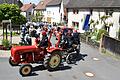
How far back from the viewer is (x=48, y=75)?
16.1 metres

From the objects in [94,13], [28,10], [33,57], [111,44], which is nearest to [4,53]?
[33,57]

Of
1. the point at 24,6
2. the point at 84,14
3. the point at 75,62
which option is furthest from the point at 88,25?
the point at 24,6

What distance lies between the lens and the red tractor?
51.8ft

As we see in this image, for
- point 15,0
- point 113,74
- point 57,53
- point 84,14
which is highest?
point 15,0

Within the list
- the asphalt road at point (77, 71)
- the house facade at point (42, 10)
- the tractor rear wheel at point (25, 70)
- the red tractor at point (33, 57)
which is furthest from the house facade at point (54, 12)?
the tractor rear wheel at point (25, 70)

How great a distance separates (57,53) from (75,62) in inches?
114

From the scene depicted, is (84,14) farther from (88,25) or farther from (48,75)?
(48,75)

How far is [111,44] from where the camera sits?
74.7 feet

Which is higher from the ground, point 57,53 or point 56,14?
point 56,14

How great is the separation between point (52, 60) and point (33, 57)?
46.7 inches

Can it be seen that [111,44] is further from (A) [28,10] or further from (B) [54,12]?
(A) [28,10]

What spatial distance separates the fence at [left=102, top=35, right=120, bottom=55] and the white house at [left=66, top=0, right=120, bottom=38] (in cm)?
778

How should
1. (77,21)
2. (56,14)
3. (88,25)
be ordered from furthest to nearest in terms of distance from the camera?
(56,14), (77,21), (88,25)

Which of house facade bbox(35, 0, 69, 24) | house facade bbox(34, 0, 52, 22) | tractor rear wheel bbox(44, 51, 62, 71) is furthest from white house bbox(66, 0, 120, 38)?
house facade bbox(34, 0, 52, 22)
